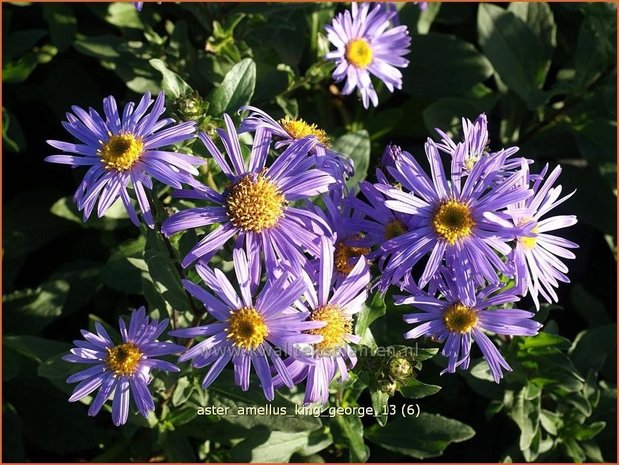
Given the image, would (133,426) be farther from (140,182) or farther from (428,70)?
(428,70)

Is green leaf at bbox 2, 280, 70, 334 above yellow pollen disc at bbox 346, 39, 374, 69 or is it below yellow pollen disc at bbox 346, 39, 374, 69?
below

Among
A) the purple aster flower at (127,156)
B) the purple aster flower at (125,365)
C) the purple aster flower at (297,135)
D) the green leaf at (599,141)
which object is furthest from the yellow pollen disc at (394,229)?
the green leaf at (599,141)

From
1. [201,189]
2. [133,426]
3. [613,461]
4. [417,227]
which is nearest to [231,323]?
[201,189]

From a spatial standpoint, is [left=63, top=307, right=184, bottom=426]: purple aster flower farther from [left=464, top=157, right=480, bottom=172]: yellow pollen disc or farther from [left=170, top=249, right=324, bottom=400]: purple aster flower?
[left=464, top=157, right=480, bottom=172]: yellow pollen disc

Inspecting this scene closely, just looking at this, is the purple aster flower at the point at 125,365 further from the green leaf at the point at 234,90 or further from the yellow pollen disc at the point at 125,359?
the green leaf at the point at 234,90

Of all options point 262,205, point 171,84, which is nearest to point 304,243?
point 262,205

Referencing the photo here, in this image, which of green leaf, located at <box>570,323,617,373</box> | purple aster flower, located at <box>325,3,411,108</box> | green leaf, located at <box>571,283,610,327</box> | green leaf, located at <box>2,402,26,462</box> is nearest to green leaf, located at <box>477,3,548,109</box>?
purple aster flower, located at <box>325,3,411,108</box>

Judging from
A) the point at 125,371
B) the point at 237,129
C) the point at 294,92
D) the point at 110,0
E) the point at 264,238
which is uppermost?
the point at 110,0
